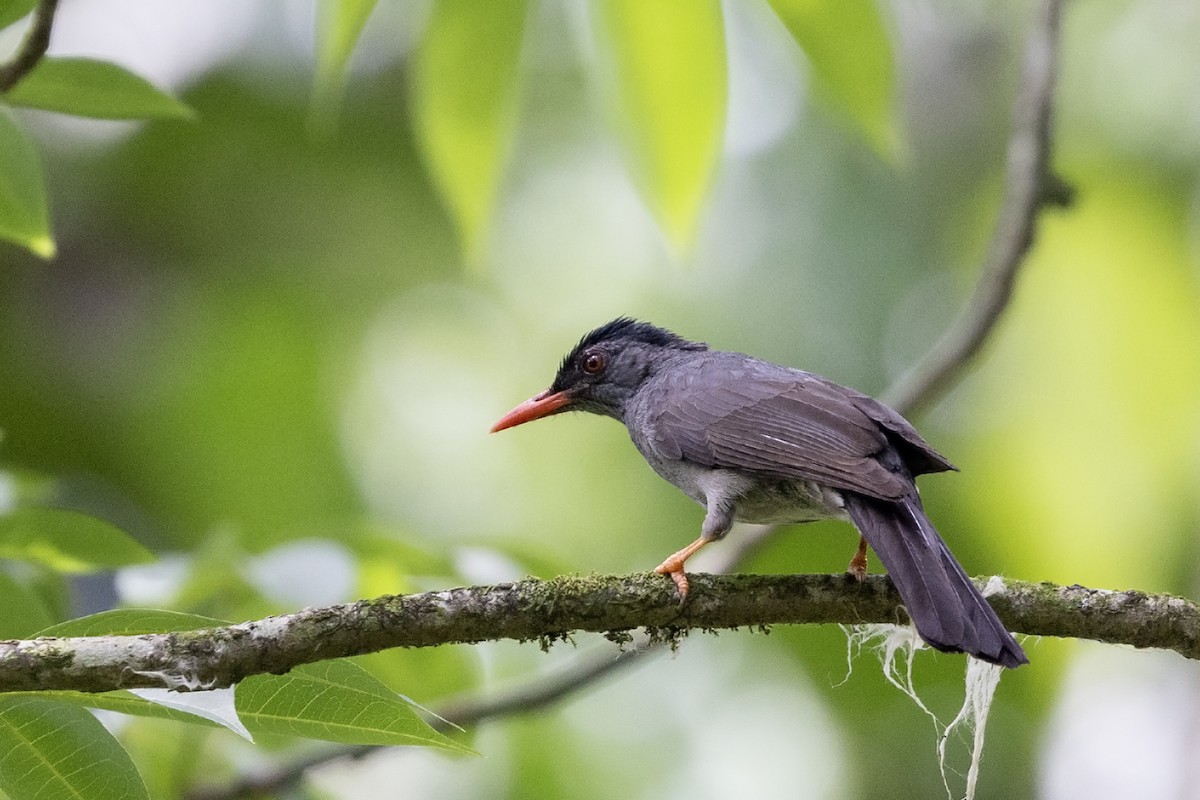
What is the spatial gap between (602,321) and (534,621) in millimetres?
6316

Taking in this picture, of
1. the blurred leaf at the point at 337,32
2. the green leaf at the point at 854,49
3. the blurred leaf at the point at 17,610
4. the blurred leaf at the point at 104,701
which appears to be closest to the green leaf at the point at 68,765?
the blurred leaf at the point at 104,701

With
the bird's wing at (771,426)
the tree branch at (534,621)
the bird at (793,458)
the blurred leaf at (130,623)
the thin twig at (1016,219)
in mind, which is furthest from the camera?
the thin twig at (1016,219)

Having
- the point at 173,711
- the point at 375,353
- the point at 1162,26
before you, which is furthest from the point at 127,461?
the point at 1162,26

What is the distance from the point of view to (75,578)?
13.3ft

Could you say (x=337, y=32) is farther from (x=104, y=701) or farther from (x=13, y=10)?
(x=104, y=701)

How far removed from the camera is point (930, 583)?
296cm

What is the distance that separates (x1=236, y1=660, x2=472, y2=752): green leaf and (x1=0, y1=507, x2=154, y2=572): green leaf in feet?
2.70

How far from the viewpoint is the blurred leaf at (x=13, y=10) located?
267 cm

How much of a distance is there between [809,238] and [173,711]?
7.84 metres

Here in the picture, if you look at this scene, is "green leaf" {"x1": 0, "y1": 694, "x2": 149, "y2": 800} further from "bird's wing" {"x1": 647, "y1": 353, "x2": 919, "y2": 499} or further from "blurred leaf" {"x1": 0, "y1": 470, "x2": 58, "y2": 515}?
"bird's wing" {"x1": 647, "y1": 353, "x2": 919, "y2": 499}

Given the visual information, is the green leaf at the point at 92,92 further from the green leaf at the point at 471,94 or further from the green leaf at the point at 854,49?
the green leaf at the point at 854,49

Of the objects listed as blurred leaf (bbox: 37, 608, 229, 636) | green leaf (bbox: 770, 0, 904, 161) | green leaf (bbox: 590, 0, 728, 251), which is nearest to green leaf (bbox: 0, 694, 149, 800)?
blurred leaf (bbox: 37, 608, 229, 636)

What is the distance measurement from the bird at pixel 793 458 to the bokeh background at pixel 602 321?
32.7 inches

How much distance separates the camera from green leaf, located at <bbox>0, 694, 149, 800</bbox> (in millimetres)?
2025
